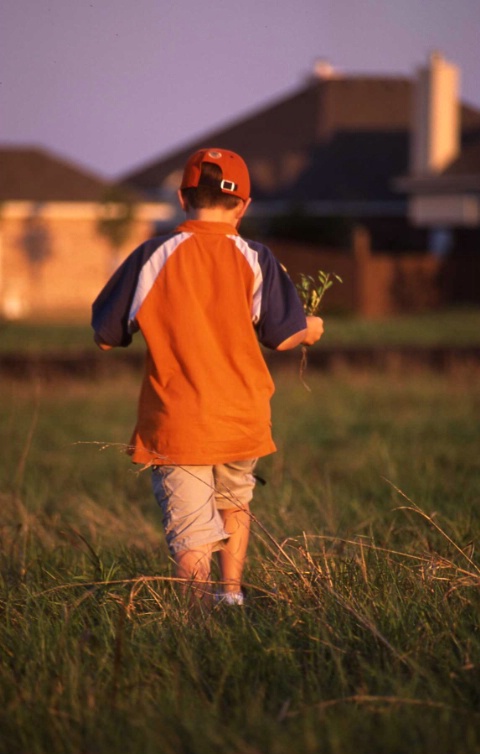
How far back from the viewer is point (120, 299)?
3.64 metres

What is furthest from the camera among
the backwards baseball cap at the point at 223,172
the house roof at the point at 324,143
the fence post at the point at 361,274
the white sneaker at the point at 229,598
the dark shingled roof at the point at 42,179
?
the dark shingled roof at the point at 42,179

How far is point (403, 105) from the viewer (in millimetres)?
37031

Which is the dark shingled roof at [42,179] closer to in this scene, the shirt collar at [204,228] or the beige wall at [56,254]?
the beige wall at [56,254]

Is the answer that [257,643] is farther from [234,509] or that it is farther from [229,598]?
[234,509]

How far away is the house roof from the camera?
109 ft

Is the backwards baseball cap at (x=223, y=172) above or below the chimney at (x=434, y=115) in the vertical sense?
below

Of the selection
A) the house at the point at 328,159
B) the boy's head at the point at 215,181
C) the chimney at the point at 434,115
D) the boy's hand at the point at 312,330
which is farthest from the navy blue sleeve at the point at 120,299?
the chimney at the point at 434,115

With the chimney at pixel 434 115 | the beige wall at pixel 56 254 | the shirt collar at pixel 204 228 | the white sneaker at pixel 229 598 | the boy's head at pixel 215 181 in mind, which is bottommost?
the beige wall at pixel 56 254

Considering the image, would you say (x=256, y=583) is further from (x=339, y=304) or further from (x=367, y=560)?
(x=339, y=304)

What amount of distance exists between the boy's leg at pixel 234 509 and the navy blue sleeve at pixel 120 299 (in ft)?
1.83

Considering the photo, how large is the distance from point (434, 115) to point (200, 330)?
91.3 feet

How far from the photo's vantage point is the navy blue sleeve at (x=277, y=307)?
3660mm

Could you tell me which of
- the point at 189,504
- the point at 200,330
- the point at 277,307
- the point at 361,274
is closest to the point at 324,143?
the point at 361,274

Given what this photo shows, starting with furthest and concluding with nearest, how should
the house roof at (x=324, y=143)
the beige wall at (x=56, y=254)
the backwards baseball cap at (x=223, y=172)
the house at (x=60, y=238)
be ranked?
the house roof at (x=324, y=143) < the beige wall at (x=56, y=254) < the house at (x=60, y=238) < the backwards baseball cap at (x=223, y=172)
